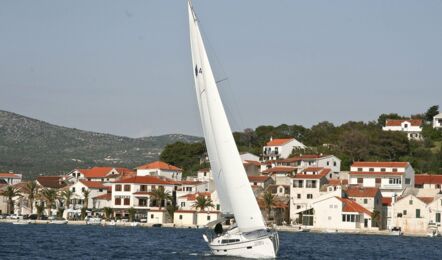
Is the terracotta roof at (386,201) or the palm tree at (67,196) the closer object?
the terracotta roof at (386,201)

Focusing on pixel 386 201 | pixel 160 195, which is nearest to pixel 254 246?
pixel 386 201

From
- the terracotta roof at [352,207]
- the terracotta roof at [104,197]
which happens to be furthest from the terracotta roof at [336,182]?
the terracotta roof at [104,197]

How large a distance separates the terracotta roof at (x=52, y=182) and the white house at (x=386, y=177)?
4332 centimetres

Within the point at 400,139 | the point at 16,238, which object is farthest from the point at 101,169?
the point at 16,238

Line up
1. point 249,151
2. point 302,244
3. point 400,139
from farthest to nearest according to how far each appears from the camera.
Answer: point 249,151
point 400,139
point 302,244

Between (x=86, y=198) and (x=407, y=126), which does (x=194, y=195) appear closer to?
(x=86, y=198)

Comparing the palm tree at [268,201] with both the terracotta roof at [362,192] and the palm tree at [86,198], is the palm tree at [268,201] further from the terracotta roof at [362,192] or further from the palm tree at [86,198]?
the palm tree at [86,198]

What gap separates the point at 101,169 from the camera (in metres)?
137

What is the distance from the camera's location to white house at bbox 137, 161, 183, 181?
125688mm

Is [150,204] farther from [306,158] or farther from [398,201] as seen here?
[398,201]

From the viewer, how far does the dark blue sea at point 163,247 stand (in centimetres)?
5541

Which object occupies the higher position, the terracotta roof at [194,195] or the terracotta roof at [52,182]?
the terracotta roof at [52,182]

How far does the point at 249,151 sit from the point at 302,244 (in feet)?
236

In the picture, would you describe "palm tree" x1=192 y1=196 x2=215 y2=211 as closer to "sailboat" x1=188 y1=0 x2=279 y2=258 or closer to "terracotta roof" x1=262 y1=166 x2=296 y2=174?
"terracotta roof" x1=262 y1=166 x2=296 y2=174
